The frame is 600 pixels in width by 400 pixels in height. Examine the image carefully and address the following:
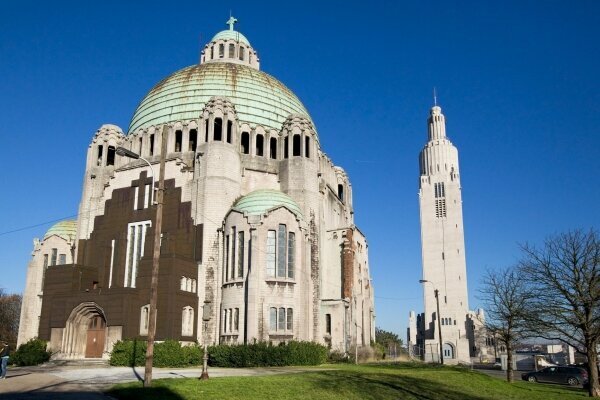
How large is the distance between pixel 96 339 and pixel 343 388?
24.5 metres

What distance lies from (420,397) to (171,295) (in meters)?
20.4

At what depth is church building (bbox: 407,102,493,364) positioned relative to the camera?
108 m

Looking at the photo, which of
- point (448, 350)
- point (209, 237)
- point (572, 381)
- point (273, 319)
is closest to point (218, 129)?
point (209, 237)

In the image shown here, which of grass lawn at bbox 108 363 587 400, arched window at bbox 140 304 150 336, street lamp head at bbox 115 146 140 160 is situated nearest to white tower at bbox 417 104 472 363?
arched window at bbox 140 304 150 336

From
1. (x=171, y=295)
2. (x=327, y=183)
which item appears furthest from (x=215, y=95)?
(x=171, y=295)

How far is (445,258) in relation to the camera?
4400 inches

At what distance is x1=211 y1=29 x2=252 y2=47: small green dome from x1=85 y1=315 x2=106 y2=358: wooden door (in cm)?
3554

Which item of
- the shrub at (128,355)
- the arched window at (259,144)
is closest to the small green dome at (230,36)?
the arched window at (259,144)

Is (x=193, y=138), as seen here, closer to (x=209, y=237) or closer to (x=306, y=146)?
(x=306, y=146)

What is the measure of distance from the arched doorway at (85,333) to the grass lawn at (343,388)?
20.5m

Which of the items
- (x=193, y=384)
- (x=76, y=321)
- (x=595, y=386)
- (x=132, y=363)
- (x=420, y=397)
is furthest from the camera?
(x=76, y=321)

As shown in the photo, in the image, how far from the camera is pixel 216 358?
3725cm

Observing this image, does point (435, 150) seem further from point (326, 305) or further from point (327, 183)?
point (326, 305)

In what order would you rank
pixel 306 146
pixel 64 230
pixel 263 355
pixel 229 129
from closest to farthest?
1. pixel 263 355
2. pixel 229 129
3. pixel 306 146
4. pixel 64 230
